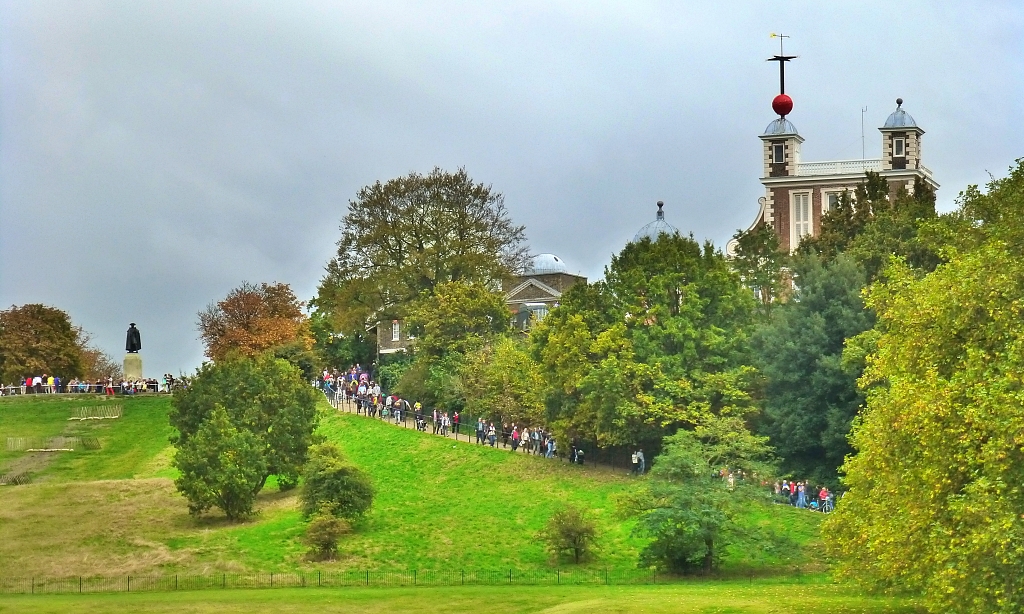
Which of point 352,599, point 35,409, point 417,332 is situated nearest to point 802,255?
point 417,332

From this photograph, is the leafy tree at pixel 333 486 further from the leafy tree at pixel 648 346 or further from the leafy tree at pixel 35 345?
the leafy tree at pixel 35 345

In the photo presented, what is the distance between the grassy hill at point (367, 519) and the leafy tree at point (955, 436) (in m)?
16.8

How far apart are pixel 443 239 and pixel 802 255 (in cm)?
2537

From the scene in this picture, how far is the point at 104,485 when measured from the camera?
71688mm

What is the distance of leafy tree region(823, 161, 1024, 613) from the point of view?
35.4 metres

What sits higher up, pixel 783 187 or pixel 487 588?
pixel 783 187

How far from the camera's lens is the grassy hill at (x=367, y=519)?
58750 mm

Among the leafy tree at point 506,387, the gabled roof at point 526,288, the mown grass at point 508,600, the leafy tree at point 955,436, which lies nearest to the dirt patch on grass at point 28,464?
the leafy tree at point 506,387

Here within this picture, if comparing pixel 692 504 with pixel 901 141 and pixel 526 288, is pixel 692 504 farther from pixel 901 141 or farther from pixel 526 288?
pixel 526 288

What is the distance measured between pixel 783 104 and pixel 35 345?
49.5m

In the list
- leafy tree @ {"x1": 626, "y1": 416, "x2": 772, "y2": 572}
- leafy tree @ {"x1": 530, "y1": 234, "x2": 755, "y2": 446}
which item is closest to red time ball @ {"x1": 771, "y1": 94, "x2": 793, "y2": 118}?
leafy tree @ {"x1": 530, "y1": 234, "x2": 755, "y2": 446}

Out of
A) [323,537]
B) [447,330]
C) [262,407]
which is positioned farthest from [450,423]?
[323,537]

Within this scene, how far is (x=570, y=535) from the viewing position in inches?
2292

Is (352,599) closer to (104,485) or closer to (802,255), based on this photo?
(104,485)
